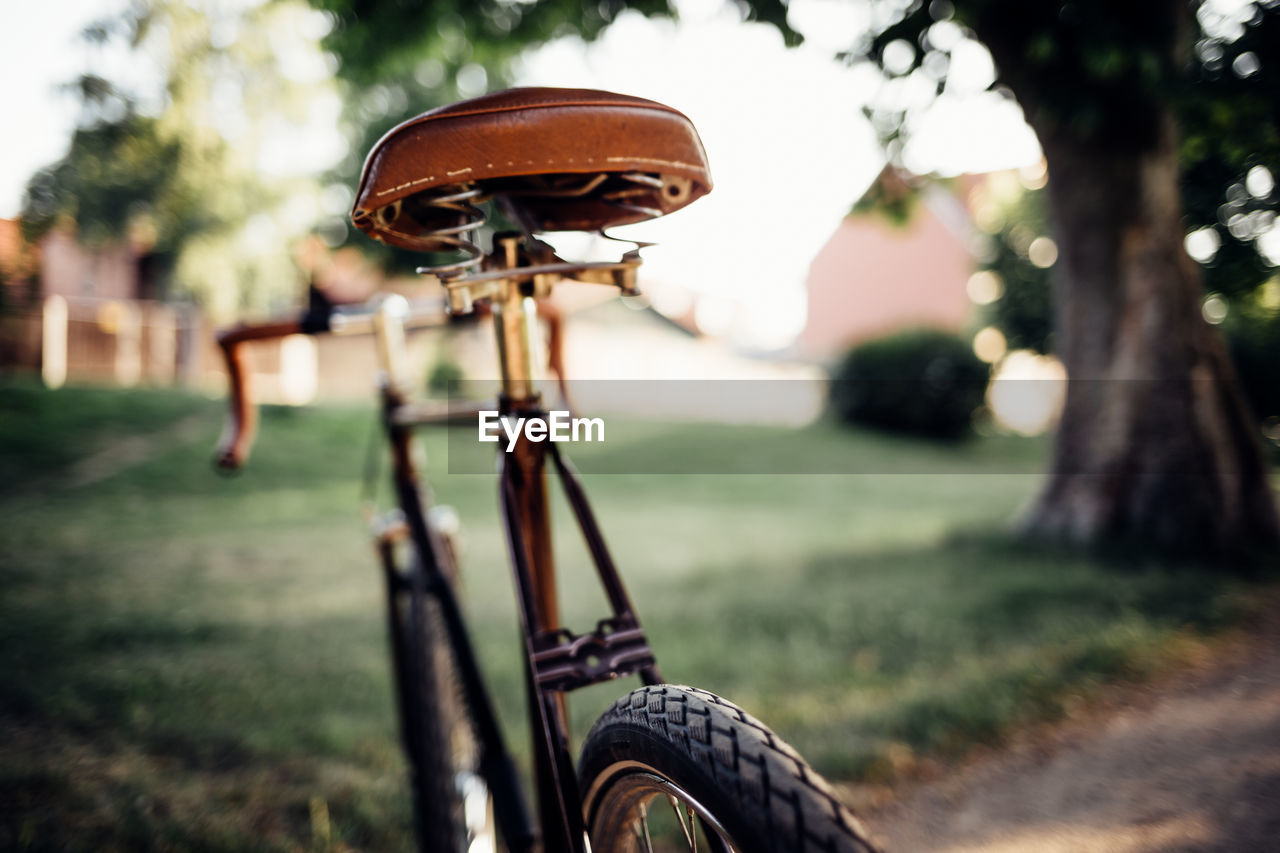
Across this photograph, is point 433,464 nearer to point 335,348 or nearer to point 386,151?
point 386,151

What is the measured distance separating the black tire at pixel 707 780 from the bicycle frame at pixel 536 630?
0.07 meters

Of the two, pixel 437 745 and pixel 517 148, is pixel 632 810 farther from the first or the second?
pixel 517 148

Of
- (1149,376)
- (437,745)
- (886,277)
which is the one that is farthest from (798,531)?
(886,277)

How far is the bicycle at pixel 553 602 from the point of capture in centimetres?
97

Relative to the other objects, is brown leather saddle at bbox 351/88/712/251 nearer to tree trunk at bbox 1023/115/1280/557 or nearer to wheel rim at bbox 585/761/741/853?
wheel rim at bbox 585/761/741/853

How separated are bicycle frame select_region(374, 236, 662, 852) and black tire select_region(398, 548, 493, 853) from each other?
0.09 m

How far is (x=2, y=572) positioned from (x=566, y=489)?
19.0 feet

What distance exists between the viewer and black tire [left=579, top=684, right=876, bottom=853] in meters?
0.88

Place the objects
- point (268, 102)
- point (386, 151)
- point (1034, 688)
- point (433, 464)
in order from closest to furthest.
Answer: point (386, 151), point (1034, 688), point (433, 464), point (268, 102)

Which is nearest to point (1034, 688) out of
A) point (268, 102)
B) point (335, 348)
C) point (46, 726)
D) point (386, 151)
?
point (386, 151)

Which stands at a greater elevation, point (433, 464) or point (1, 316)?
point (1, 316)

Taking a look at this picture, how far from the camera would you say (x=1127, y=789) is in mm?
2562

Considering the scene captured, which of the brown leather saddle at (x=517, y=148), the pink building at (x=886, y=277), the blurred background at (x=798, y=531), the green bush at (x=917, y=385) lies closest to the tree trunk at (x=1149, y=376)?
the blurred background at (x=798, y=531)

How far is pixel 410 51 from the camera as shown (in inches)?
238
